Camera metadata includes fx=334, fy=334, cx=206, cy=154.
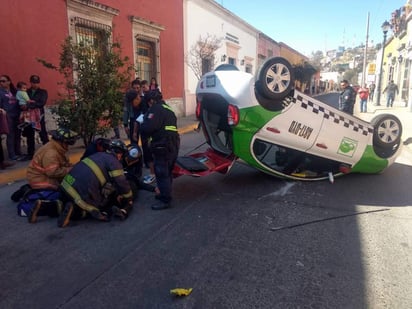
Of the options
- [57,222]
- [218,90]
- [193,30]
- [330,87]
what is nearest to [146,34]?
[193,30]

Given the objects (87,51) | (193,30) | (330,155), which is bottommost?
(330,155)

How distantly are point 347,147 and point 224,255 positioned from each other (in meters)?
3.25

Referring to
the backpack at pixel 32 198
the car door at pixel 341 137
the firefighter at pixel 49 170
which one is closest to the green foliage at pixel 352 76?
the car door at pixel 341 137

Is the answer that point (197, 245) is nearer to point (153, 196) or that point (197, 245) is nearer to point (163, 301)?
point (163, 301)

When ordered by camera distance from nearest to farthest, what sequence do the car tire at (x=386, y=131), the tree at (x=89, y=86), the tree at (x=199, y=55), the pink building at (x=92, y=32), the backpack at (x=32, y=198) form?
the backpack at (x=32, y=198), the car tire at (x=386, y=131), the tree at (x=89, y=86), the pink building at (x=92, y=32), the tree at (x=199, y=55)

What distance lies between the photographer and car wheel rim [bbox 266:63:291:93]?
4.50 meters

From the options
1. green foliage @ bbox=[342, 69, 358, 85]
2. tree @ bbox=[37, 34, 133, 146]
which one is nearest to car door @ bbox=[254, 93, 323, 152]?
tree @ bbox=[37, 34, 133, 146]

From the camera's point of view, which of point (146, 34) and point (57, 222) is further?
point (146, 34)

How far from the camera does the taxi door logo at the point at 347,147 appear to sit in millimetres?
5344

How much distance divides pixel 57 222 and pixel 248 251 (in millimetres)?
2278

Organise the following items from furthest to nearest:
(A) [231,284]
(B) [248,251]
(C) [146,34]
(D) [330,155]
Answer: (C) [146,34]
(D) [330,155]
(B) [248,251]
(A) [231,284]

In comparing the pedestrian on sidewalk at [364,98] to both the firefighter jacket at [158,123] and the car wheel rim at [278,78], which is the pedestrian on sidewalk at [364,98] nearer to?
the car wheel rim at [278,78]

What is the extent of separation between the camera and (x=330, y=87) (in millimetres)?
64188

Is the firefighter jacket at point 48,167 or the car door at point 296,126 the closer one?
the firefighter jacket at point 48,167
